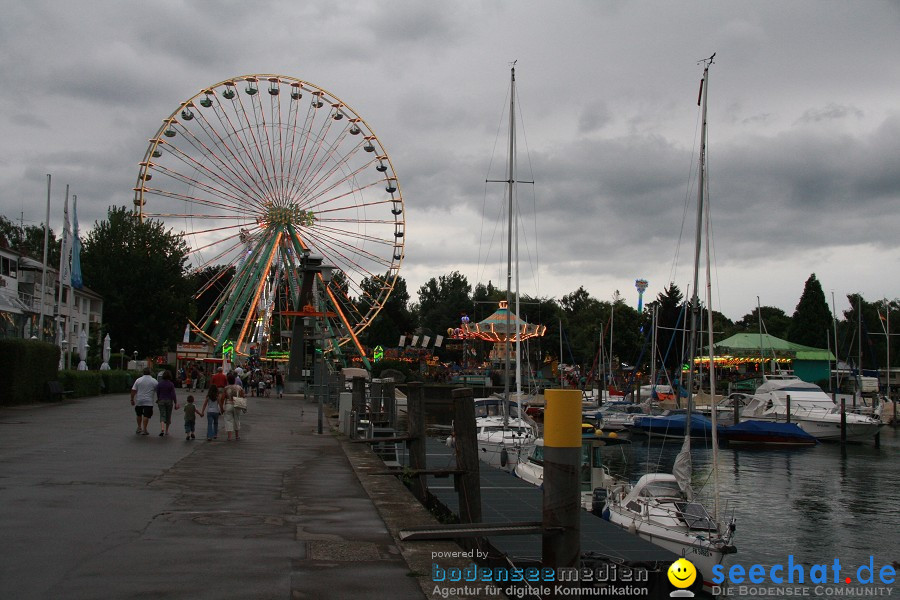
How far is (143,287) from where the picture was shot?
74188 millimetres

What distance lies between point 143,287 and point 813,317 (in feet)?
257

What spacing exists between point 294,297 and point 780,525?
37.5m

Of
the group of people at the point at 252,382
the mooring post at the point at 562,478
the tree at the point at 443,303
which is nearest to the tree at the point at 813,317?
the tree at the point at 443,303

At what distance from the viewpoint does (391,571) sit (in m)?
8.46

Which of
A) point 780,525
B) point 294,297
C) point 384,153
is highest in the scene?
point 384,153

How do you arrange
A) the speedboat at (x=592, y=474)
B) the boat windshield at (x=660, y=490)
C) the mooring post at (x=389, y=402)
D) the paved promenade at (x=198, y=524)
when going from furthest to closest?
the mooring post at (x=389, y=402), the speedboat at (x=592, y=474), the boat windshield at (x=660, y=490), the paved promenade at (x=198, y=524)

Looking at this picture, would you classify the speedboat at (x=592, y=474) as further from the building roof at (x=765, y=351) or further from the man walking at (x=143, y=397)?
the building roof at (x=765, y=351)

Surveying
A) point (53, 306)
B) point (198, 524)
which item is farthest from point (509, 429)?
point (53, 306)

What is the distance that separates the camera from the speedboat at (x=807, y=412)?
173ft

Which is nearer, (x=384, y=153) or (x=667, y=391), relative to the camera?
(x=384, y=153)

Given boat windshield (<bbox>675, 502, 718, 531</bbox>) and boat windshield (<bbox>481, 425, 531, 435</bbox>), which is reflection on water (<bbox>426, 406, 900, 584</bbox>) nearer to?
boat windshield (<bbox>675, 502, 718, 531</bbox>)

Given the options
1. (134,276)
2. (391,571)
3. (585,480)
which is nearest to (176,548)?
(391,571)

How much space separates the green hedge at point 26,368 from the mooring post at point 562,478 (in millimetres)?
28238

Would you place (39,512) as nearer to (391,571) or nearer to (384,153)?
(391,571)
